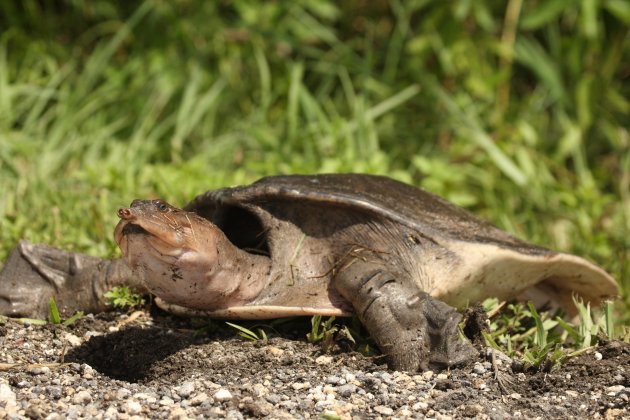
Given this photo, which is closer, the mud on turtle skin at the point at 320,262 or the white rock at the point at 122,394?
the white rock at the point at 122,394

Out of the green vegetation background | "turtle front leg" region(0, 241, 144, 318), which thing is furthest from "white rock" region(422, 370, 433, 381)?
the green vegetation background

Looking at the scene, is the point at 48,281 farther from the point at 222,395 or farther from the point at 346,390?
the point at 346,390

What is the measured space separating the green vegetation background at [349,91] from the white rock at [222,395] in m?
2.24

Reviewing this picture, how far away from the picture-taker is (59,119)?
5.00 metres

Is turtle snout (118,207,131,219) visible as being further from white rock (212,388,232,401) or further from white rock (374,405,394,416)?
white rock (374,405,394,416)

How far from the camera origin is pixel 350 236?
9.78 ft

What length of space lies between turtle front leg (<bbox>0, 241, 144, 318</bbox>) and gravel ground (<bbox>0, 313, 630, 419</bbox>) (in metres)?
0.18

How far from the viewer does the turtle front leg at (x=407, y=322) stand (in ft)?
8.64

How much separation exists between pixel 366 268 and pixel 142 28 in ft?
10.3

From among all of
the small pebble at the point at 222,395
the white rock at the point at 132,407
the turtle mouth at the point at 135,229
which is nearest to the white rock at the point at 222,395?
the small pebble at the point at 222,395

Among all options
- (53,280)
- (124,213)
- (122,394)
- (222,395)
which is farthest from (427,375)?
(53,280)

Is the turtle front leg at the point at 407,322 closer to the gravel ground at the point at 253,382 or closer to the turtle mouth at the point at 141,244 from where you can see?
the gravel ground at the point at 253,382

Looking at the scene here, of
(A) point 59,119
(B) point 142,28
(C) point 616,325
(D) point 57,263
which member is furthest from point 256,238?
(B) point 142,28

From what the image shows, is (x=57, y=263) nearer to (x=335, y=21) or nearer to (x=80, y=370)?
(x=80, y=370)
